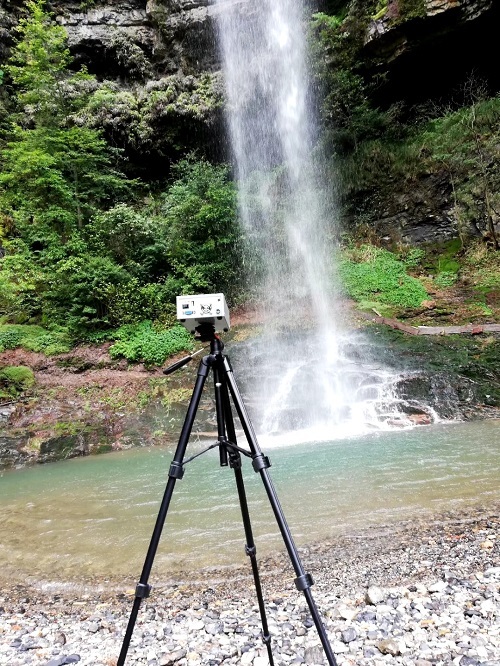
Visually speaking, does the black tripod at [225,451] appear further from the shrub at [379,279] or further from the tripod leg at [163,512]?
the shrub at [379,279]

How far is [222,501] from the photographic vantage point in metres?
4.29

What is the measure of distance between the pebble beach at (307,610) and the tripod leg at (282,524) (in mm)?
616

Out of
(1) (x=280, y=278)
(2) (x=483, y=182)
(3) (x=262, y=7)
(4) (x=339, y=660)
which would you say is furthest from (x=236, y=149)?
(4) (x=339, y=660)

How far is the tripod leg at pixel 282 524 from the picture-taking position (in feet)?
4.02

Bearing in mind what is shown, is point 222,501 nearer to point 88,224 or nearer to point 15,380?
point 15,380

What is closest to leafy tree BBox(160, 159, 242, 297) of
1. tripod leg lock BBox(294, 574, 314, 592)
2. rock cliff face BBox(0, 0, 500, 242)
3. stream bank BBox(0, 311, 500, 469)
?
stream bank BBox(0, 311, 500, 469)

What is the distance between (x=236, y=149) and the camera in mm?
17438

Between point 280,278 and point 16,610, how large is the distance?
41.5 feet

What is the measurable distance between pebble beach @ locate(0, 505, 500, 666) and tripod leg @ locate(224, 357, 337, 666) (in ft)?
A: 2.02

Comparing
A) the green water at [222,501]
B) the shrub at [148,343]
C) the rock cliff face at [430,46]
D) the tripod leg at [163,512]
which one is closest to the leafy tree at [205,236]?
the shrub at [148,343]

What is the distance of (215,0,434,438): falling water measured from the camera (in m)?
8.48

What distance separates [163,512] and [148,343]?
10.2 m

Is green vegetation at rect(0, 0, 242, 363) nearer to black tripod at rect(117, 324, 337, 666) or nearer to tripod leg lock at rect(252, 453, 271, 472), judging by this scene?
black tripod at rect(117, 324, 337, 666)

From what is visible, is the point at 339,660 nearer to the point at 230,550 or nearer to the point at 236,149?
the point at 230,550
